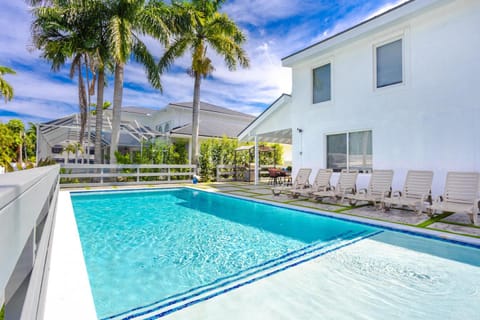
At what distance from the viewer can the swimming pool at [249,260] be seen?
141 inches

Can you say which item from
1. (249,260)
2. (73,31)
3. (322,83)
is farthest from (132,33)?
(249,260)

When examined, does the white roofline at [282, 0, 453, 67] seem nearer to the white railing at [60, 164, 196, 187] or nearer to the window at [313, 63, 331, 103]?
the window at [313, 63, 331, 103]

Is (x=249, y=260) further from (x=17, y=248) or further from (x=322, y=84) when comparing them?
(x=322, y=84)

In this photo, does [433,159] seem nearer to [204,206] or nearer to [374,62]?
[374,62]

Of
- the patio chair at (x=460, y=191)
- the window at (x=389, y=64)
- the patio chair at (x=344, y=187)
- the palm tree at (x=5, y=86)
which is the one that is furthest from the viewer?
the palm tree at (x=5, y=86)

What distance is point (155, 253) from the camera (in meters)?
5.31

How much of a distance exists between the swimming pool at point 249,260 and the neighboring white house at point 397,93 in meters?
3.79

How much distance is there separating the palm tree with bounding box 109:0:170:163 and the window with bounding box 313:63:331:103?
28.5 feet

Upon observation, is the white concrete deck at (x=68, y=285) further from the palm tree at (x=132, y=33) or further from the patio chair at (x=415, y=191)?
the palm tree at (x=132, y=33)

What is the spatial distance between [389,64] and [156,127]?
24399 millimetres

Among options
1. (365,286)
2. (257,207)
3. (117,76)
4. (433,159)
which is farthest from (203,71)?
(365,286)

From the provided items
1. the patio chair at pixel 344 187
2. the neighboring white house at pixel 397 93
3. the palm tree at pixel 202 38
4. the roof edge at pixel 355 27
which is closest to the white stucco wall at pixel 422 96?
the neighboring white house at pixel 397 93

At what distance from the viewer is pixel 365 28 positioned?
9.62m

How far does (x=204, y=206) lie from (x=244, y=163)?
10283mm
